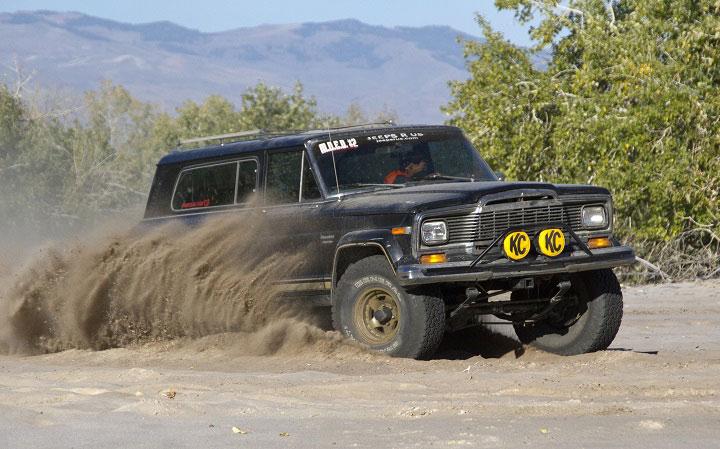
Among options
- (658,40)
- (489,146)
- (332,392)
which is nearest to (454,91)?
(489,146)

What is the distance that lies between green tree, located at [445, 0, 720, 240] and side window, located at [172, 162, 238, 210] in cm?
986

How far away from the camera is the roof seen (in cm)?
1066

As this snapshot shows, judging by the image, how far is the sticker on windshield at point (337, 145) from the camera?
10492 mm

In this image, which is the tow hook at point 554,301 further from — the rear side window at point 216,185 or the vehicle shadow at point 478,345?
the rear side window at point 216,185

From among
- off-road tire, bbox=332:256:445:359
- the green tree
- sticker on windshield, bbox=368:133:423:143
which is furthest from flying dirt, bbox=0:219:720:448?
the green tree

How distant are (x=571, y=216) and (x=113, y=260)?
4.06m

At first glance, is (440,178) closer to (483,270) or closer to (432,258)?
(432,258)

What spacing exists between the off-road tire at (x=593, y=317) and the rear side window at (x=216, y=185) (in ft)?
9.13

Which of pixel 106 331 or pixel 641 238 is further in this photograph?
pixel 641 238

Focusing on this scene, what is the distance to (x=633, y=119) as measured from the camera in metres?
20.1

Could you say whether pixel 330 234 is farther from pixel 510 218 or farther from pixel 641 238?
pixel 641 238

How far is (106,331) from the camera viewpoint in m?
11.5

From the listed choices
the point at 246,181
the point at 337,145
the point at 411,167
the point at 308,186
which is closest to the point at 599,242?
the point at 411,167

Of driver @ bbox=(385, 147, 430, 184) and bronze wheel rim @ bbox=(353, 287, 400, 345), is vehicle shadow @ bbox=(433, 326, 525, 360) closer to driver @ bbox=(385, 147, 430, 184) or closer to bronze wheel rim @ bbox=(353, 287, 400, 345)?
bronze wheel rim @ bbox=(353, 287, 400, 345)
